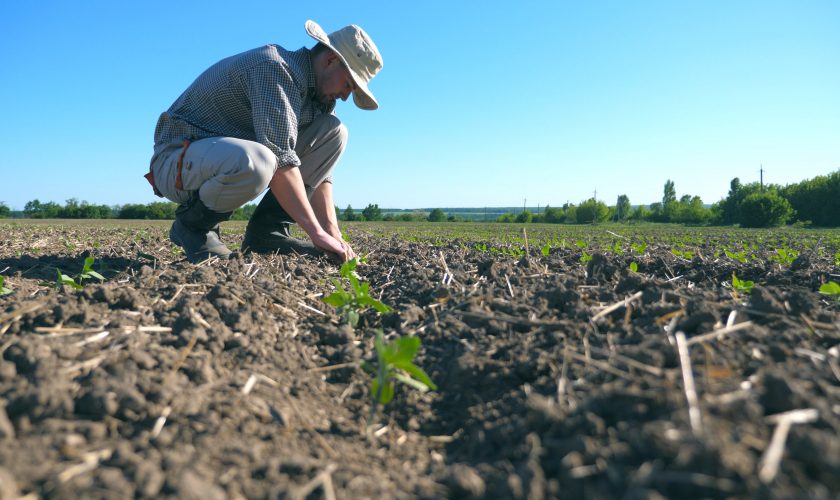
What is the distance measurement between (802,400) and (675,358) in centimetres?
35

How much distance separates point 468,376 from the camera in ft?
5.80

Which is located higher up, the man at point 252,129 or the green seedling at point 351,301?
the man at point 252,129

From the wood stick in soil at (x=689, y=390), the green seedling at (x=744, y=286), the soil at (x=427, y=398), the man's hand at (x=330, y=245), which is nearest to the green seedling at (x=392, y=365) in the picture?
the soil at (x=427, y=398)

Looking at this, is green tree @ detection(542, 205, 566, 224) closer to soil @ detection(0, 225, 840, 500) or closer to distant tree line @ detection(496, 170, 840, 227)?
distant tree line @ detection(496, 170, 840, 227)

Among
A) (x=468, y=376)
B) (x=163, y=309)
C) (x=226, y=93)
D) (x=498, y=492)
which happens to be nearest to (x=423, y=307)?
(x=468, y=376)

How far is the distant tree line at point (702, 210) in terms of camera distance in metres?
36.8

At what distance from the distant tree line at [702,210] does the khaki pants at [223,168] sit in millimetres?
26264

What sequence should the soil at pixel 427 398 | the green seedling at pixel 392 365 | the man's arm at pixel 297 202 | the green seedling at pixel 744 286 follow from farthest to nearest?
the man's arm at pixel 297 202
the green seedling at pixel 744 286
the green seedling at pixel 392 365
the soil at pixel 427 398

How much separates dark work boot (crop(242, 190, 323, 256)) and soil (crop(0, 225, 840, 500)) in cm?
171

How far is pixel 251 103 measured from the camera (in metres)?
3.39

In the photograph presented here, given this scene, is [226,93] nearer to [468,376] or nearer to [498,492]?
[468,376]

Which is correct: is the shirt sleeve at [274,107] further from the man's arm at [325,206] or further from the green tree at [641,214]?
the green tree at [641,214]

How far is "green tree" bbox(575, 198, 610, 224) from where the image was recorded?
5753 cm

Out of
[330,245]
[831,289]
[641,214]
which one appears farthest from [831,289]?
[641,214]
